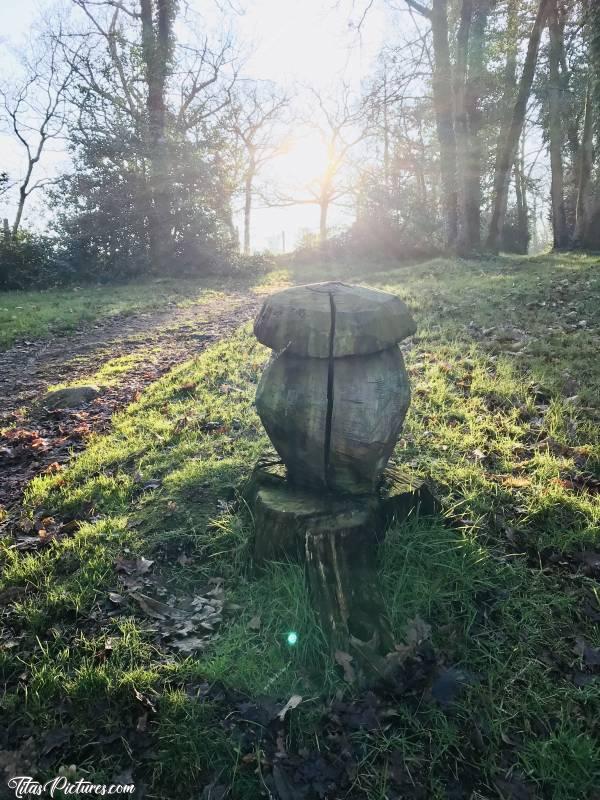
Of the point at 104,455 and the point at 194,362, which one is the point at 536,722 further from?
the point at 194,362

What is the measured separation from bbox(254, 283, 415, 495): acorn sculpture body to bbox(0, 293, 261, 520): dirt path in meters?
2.45

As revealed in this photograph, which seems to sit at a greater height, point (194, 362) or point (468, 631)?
point (194, 362)

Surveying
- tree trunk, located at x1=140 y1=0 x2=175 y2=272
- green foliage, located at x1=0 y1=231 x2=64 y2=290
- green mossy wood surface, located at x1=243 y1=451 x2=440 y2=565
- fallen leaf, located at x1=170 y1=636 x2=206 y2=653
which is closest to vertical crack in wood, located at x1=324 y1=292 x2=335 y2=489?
green mossy wood surface, located at x1=243 y1=451 x2=440 y2=565

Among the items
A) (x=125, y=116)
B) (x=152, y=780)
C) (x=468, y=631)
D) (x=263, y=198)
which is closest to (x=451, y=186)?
(x=125, y=116)

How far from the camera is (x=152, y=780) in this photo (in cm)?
184

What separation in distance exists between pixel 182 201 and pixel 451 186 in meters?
9.60

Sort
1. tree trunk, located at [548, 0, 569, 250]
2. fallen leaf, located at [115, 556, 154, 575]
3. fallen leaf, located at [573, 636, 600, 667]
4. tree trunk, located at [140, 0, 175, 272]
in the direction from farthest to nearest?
tree trunk, located at [140, 0, 175, 272] < tree trunk, located at [548, 0, 569, 250] < fallen leaf, located at [115, 556, 154, 575] < fallen leaf, located at [573, 636, 600, 667]

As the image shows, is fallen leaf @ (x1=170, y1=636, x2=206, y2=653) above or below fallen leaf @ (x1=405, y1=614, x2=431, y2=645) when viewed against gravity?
below

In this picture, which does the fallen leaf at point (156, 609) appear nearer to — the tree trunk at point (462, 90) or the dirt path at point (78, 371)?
the dirt path at point (78, 371)

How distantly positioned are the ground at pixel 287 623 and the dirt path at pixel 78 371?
3.9 inches

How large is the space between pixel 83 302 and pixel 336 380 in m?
11.5

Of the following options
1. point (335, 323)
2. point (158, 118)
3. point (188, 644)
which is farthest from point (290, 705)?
point (158, 118)

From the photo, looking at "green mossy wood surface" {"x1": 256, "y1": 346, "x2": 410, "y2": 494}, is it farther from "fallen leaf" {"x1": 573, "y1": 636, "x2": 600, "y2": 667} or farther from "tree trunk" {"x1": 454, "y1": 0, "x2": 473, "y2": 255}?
"tree trunk" {"x1": 454, "y1": 0, "x2": 473, "y2": 255}

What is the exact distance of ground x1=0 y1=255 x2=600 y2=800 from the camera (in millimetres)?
1884
